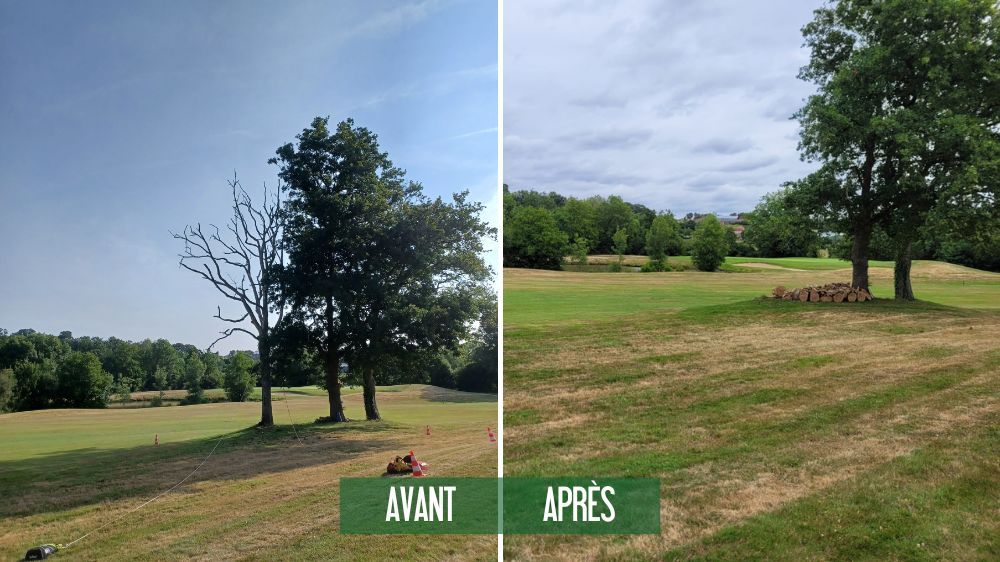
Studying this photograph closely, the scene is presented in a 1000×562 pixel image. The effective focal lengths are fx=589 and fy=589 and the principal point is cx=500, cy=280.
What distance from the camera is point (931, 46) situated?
38.4ft

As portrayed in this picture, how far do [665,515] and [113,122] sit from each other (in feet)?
23.9

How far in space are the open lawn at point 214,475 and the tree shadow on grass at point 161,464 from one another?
0.6 inches

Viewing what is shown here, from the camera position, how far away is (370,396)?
891 centimetres

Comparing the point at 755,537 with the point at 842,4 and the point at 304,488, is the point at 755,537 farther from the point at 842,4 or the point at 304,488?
the point at 842,4

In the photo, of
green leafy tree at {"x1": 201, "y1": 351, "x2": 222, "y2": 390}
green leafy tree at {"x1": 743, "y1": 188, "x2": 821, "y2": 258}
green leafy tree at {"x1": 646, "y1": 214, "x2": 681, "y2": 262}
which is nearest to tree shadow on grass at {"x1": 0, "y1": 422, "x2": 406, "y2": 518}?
green leafy tree at {"x1": 201, "y1": 351, "x2": 222, "y2": 390}

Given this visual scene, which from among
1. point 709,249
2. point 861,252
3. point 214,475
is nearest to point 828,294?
point 861,252

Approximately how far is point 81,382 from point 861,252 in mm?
14334

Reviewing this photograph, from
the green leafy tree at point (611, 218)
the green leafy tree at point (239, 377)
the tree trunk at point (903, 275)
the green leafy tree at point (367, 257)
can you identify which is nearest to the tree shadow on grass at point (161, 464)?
the green leafy tree at point (239, 377)

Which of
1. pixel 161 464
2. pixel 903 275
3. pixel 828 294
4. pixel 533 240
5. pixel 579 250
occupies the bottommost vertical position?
pixel 161 464

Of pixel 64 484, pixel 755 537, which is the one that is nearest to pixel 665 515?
pixel 755 537

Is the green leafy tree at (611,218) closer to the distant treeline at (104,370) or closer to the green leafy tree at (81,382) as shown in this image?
the distant treeline at (104,370)

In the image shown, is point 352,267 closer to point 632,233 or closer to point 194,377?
point 194,377

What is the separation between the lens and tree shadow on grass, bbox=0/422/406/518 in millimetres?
5969

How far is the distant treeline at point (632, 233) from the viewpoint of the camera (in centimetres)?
1318
